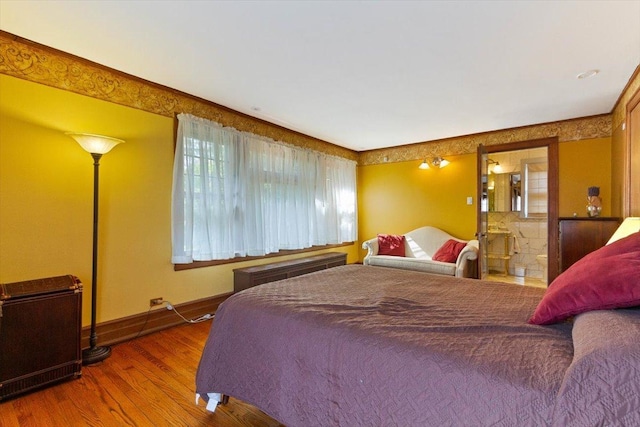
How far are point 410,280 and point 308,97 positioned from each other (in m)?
2.11

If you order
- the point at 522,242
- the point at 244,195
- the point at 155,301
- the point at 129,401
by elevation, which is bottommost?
the point at 129,401

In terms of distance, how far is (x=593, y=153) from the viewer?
12.7 feet

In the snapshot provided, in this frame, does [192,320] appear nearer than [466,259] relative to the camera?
Yes

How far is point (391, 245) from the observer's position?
16.3ft

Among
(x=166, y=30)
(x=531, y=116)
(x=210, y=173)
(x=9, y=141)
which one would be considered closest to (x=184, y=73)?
(x=166, y=30)

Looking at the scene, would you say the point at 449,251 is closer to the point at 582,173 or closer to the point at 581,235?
the point at 581,235

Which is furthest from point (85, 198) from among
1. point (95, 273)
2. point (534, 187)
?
point (534, 187)

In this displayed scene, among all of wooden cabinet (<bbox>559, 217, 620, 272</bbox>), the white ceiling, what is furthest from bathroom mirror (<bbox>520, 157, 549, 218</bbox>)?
wooden cabinet (<bbox>559, 217, 620, 272</bbox>)

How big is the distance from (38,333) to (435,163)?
5119mm

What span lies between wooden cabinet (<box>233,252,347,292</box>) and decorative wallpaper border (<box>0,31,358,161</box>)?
1.77 m

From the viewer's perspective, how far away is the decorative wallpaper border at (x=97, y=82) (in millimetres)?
2225

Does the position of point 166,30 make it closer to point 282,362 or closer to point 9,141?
point 9,141

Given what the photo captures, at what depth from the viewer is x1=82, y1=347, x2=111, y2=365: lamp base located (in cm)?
234

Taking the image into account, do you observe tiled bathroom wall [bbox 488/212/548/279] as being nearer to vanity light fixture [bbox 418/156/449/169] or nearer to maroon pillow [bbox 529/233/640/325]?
vanity light fixture [bbox 418/156/449/169]
